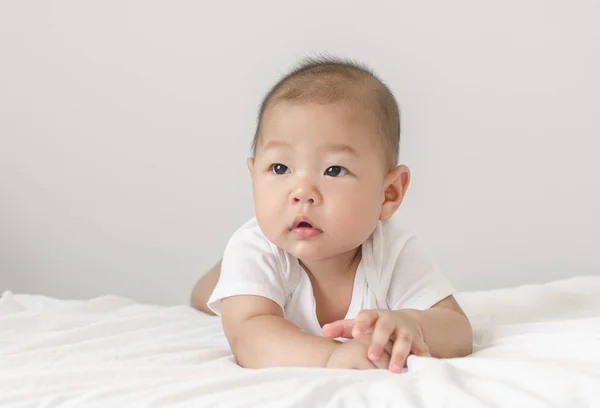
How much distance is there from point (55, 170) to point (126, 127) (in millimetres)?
262

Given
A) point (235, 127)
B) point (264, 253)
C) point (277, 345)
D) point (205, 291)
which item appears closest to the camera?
point (277, 345)

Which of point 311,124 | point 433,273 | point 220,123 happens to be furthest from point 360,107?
point 220,123

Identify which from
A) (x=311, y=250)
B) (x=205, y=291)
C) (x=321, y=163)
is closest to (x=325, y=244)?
(x=311, y=250)

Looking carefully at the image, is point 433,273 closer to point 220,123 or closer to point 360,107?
point 360,107

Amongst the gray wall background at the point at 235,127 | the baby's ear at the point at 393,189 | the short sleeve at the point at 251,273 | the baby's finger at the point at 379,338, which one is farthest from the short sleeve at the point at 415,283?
the gray wall background at the point at 235,127

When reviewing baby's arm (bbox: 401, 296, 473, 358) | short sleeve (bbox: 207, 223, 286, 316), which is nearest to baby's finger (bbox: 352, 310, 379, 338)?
baby's arm (bbox: 401, 296, 473, 358)

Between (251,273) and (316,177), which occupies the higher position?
(316,177)

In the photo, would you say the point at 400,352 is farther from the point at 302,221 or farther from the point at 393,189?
the point at 393,189

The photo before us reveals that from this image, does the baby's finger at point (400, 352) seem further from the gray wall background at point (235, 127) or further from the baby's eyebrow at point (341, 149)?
the gray wall background at point (235, 127)

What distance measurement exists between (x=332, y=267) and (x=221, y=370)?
0.33m

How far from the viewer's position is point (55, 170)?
259 cm

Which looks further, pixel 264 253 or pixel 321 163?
pixel 264 253

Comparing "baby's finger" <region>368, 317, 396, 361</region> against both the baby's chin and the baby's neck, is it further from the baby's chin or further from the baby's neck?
the baby's neck

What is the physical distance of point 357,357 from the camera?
1.17 m
